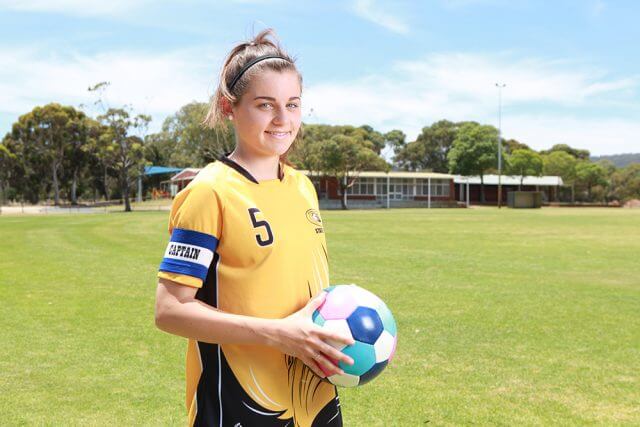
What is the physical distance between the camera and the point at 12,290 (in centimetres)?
1043

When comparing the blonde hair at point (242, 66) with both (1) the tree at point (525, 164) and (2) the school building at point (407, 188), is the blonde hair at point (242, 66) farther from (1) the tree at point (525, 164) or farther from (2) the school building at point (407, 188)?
(1) the tree at point (525, 164)

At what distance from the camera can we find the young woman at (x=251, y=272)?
5.78 ft

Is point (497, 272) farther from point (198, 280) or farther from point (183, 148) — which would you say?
point (183, 148)

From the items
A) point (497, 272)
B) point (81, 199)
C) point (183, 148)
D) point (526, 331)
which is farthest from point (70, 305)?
point (81, 199)

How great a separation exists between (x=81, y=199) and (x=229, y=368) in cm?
9415

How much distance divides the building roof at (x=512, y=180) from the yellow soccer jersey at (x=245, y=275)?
81.0 metres

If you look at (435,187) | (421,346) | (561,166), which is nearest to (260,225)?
(421,346)

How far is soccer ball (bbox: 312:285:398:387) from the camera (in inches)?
76.2

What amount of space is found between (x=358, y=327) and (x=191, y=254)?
655 mm

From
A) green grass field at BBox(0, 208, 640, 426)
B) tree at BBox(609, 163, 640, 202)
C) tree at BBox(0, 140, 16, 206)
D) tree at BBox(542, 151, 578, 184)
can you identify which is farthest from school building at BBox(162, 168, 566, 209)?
green grass field at BBox(0, 208, 640, 426)

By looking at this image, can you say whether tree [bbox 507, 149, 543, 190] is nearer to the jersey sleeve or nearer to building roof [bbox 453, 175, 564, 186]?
building roof [bbox 453, 175, 564, 186]

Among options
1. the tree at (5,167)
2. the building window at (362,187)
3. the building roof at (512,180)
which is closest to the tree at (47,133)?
the tree at (5,167)

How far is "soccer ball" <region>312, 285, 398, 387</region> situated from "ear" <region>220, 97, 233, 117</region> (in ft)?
2.40

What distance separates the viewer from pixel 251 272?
1841 millimetres
